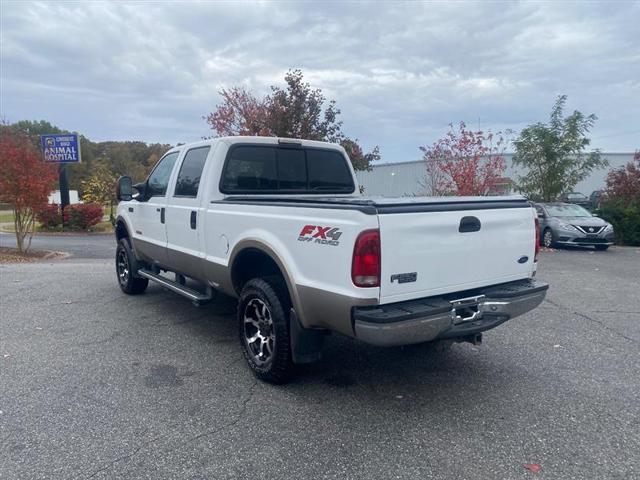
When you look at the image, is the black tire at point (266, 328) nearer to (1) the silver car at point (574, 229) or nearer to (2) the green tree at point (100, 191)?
(1) the silver car at point (574, 229)

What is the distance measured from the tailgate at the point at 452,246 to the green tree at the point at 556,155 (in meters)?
14.4

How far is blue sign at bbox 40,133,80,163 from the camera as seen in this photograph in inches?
824

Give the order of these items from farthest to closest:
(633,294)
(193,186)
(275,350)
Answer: (633,294) < (193,186) < (275,350)

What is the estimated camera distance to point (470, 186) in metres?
16.2

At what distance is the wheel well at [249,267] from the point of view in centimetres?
453

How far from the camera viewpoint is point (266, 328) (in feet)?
14.3

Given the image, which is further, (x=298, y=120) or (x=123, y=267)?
(x=298, y=120)

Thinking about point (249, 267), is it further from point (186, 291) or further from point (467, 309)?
point (467, 309)

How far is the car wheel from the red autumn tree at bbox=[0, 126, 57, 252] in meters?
14.3

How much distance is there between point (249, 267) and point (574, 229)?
1270 cm

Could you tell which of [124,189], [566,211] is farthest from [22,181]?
[566,211]

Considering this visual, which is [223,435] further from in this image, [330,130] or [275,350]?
[330,130]

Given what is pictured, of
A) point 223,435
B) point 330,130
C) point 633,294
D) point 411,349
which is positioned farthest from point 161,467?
point 330,130

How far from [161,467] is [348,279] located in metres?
1.63
